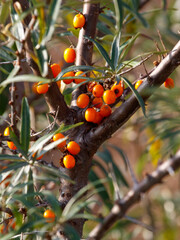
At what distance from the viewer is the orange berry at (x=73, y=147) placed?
0.77 meters

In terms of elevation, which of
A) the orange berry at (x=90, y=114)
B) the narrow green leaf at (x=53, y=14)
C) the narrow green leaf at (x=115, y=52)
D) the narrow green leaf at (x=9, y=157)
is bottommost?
the narrow green leaf at (x=9, y=157)

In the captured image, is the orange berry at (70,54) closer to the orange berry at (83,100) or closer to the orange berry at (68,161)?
the orange berry at (83,100)

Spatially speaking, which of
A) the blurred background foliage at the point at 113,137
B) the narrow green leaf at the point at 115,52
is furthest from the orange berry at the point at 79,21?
the narrow green leaf at the point at 115,52

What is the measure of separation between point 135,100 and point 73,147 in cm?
19

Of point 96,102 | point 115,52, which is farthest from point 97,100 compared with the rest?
point 115,52

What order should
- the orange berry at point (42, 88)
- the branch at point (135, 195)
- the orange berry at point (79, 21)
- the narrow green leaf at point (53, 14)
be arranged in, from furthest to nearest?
the orange berry at point (79, 21) < the orange berry at point (42, 88) < the branch at point (135, 195) < the narrow green leaf at point (53, 14)

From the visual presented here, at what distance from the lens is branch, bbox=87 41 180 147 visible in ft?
2.27

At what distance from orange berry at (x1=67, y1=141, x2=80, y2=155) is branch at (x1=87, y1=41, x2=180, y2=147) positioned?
5cm

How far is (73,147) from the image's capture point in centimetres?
77

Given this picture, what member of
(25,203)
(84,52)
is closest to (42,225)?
(25,203)

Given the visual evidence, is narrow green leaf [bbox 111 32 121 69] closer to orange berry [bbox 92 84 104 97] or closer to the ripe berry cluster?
orange berry [bbox 92 84 104 97]

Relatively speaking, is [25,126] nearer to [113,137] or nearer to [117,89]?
[117,89]

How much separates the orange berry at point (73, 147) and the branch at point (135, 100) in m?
0.05

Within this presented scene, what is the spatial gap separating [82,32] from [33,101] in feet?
2.11
